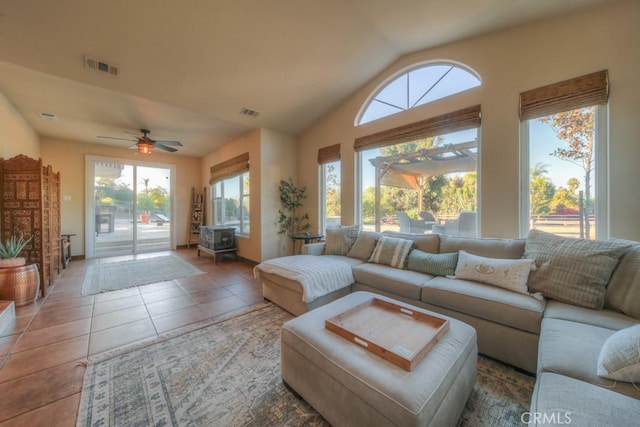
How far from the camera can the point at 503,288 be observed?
209cm

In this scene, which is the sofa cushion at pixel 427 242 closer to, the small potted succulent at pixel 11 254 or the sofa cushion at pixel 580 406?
the sofa cushion at pixel 580 406

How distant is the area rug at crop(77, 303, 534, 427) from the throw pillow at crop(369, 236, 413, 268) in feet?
3.98

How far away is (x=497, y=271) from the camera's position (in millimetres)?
2176

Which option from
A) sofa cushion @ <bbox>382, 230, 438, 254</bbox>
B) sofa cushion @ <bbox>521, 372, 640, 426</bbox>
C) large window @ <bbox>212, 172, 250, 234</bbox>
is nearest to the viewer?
sofa cushion @ <bbox>521, 372, 640, 426</bbox>

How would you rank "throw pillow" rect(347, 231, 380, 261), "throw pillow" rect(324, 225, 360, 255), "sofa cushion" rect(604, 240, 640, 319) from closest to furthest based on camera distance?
"sofa cushion" rect(604, 240, 640, 319), "throw pillow" rect(347, 231, 380, 261), "throw pillow" rect(324, 225, 360, 255)

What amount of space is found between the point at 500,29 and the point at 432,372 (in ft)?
11.8

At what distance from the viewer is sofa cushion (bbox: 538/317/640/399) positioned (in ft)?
3.49

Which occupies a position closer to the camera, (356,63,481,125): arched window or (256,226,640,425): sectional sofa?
(256,226,640,425): sectional sofa

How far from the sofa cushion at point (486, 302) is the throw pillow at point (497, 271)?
55 mm

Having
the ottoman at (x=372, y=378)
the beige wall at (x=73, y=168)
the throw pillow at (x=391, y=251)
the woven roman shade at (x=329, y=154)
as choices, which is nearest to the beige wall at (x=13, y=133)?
the beige wall at (x=73, y=168)

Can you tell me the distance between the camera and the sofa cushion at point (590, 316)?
1553 millimetres

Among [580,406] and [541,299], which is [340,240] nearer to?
[541,299]

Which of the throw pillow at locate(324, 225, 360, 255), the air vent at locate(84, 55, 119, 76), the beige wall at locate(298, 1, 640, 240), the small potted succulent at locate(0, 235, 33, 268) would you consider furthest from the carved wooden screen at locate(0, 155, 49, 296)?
the beige wall at locate(298, 1, 640, 240)

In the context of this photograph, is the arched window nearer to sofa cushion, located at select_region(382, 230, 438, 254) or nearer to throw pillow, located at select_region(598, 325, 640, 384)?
sofa cushion, located at select_region(382, 230, 438, 254)
